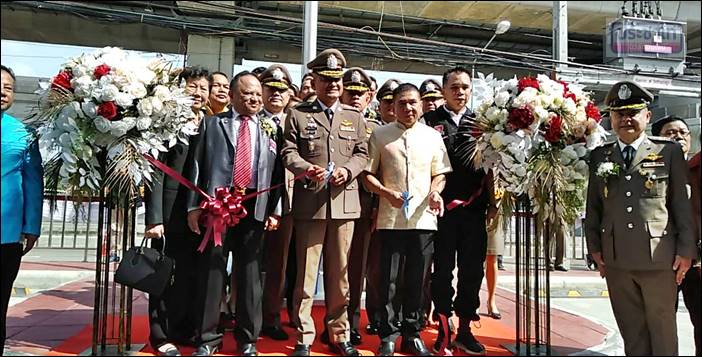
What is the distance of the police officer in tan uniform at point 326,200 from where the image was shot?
10.1ft

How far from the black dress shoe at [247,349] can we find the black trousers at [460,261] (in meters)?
1.19

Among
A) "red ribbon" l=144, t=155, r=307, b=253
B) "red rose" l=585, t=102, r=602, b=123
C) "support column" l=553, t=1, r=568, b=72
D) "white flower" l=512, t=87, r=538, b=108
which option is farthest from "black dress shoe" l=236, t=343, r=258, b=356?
"support column" l=553, t=1, r=568, b=72

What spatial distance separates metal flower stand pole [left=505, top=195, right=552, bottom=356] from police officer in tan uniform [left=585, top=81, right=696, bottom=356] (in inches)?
18.4

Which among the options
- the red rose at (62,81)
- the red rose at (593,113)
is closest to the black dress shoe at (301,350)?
the red rose at (62,81)

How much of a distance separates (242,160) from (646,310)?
7.83 ft

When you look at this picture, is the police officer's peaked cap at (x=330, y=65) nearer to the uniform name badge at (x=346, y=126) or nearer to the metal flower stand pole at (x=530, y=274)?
the uniform name badge at (x=346, y=126)

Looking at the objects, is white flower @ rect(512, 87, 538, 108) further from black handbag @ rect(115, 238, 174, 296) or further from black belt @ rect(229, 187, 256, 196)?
black handbag @ rect(115, 238, 174, 296)

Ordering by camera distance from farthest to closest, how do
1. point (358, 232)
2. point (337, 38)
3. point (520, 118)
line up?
point (337, 38) → point (358, 232) → point (520, 118)

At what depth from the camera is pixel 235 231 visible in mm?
3105

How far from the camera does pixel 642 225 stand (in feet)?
9.17

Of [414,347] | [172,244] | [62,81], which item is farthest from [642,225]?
[62,81]

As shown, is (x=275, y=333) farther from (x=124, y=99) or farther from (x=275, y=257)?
(x=124, y=99)

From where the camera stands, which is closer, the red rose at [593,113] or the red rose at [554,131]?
the red rose at [554,131]

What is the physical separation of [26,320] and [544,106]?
14.1 feet
